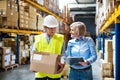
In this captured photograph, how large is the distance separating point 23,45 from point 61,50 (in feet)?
24.9

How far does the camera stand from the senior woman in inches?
133

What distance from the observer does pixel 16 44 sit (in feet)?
34.0

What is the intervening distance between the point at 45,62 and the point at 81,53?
23.3 inches

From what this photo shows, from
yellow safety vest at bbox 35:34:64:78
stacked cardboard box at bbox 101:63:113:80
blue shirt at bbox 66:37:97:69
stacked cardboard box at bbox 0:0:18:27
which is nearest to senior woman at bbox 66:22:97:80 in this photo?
blue shirt at bbox 66:37:97:69

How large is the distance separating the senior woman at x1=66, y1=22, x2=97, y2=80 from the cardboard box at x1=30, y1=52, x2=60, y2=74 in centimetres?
37

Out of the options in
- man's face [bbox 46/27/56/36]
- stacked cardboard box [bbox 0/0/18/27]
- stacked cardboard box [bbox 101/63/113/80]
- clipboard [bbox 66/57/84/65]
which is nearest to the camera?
man's face [bbox 46/27/56/36]

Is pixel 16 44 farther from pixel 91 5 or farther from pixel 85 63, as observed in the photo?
pixel 91 5

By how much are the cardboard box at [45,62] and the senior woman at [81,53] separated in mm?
375

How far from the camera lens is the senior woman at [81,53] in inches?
133

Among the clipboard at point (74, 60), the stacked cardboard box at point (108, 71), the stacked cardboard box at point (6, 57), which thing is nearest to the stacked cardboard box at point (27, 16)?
the stacked cardboard box at point (6, 57)

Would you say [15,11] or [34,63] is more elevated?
[15,11]

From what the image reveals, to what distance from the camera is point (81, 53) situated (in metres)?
3.48

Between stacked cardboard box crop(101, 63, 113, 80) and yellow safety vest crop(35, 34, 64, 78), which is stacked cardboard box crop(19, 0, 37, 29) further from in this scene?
yellow safety vest crop(35, 34, 64, 78)

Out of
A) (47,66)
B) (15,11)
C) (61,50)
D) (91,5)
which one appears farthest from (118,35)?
(91,5)
